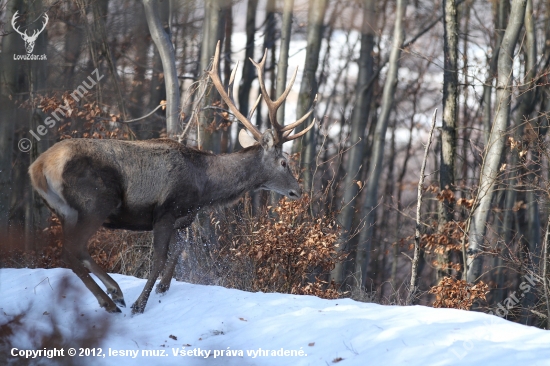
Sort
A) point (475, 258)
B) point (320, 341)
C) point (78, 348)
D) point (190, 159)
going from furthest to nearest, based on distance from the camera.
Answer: point (475, 258) < point (190, 159) < point (320, 341) < point (78, 348)

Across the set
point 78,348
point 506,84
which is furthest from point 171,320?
point 506,84

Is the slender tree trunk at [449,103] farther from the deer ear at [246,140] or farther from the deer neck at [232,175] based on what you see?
the deer neck at [232,175]

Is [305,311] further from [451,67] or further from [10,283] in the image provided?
[451,67]

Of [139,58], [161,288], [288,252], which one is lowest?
[161,288]

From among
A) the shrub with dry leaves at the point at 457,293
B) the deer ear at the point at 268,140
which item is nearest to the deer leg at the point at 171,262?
the deer ear at the point at 268,140

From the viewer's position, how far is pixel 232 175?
8781 millimetres

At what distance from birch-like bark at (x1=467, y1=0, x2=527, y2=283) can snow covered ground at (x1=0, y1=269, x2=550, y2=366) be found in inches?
198

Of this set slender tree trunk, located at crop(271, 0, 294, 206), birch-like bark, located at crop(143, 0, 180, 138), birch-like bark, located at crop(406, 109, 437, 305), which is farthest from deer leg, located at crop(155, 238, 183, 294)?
slender tree trunk, located at crop(271, 0, 294, 206)

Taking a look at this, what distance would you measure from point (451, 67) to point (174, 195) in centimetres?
823

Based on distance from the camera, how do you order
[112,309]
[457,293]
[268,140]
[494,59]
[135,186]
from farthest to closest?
[494,59] < [457,293] < [268,140] < [135,186] < [112,309]

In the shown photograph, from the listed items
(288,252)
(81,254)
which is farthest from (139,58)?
(81,254)

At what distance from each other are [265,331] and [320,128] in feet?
23.0

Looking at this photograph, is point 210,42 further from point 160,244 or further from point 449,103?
point 160,244

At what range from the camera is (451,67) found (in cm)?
1440
